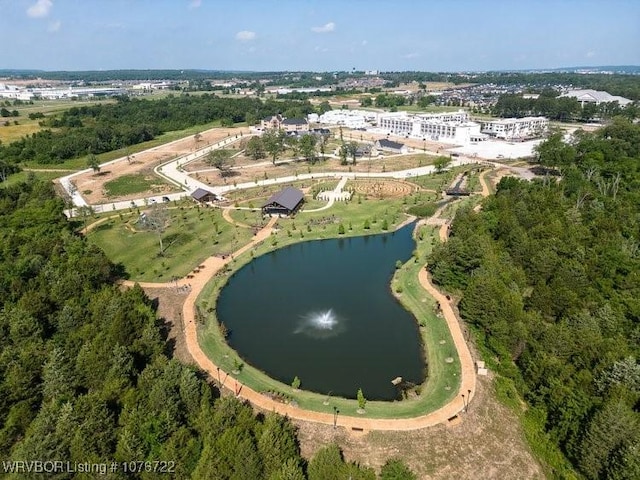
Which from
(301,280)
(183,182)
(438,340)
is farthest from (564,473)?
(183,182)

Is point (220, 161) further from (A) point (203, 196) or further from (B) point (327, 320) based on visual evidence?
(B) point (327, 320)

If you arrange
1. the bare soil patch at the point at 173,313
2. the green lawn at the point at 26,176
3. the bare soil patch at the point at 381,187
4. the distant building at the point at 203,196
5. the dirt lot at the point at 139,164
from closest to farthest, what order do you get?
the bare soil patch at the point at 173,313 < the distant building at the point at 203,196 < the bare soil patch at the point at 381,187 < the dirt lot at the point at 139,164 < the green lawn at the point at 26,176

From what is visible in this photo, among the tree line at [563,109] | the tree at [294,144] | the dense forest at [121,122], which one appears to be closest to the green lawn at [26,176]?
the dense forest at [121,122]

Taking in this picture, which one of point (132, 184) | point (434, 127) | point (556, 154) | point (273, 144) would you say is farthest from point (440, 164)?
point (132, 184)

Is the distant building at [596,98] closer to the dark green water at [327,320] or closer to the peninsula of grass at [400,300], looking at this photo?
the peninsula of grass at [400,300]

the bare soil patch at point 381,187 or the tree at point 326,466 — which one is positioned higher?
the tree at point 326,466

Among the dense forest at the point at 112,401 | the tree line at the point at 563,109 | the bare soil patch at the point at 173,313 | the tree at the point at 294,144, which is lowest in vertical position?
the bare soil patch at the point at 173,313
